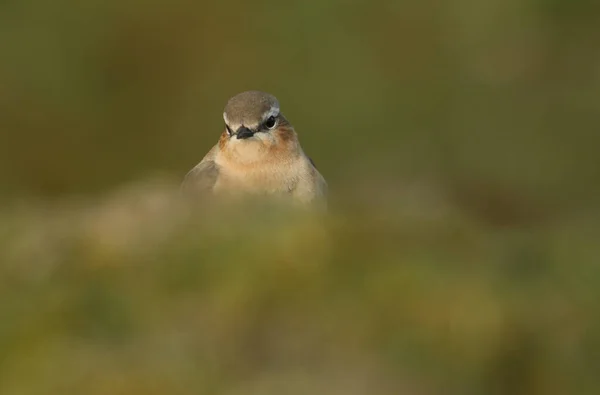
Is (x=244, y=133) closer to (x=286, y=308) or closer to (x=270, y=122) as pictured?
(x=270, y=122)

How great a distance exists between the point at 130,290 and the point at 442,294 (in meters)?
2.46

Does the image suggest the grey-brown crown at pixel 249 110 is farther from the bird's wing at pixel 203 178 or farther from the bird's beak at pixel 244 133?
the bird's wing at pixel 203 178

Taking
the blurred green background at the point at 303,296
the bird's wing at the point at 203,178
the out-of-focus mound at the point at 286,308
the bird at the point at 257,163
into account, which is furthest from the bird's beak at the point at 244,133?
the out-of-focus mound at the point at 286,308

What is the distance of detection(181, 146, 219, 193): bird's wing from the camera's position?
554 inches

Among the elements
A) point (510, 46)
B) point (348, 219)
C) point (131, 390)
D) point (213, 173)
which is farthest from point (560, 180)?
point (131, 390)

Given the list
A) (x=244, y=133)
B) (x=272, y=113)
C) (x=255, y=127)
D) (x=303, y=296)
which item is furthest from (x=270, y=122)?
(x=303, y=296)

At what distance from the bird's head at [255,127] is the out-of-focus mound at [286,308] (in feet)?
9.56

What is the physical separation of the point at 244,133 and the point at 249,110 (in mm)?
335

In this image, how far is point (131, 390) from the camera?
8.38 m

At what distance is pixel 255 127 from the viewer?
14.5 metres

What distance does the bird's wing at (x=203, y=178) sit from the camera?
1406 centimetres

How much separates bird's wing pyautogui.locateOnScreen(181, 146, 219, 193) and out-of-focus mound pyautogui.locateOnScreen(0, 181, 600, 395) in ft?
8.34

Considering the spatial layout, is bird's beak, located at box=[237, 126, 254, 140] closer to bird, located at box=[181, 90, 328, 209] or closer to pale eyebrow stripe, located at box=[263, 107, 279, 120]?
bird, located at box=[181, 90, 328, 209]

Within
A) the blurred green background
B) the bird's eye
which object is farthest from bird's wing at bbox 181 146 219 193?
the bird's eye
